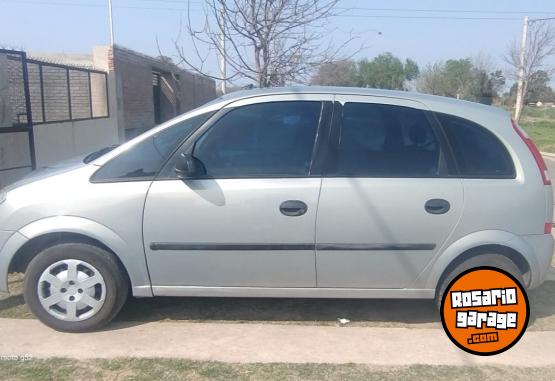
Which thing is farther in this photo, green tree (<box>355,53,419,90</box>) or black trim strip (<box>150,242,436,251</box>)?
green tree (<box>355,53,419,90</box>)

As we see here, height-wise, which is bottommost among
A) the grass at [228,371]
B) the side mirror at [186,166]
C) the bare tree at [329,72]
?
the grass at [228,371]

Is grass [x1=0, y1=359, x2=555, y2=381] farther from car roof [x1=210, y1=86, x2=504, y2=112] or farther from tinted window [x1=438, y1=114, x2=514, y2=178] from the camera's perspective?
car roof [x1=210, y1=86, x2=504, y2=112]

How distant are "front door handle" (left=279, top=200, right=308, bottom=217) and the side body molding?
1062 millimetres

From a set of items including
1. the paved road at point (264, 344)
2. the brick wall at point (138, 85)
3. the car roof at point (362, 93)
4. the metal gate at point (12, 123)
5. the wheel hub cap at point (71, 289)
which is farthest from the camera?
the brick wall at point (138, 85)

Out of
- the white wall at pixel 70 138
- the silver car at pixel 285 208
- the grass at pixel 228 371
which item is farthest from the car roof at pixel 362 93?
the white wall at pixel 70 138

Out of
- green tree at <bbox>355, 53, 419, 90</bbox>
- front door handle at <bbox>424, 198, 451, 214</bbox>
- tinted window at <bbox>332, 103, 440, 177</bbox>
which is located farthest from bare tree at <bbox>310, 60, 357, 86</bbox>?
green tree at <bbox>355, 53, 419, 90</bbox>

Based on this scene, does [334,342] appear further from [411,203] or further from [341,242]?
[411,203]

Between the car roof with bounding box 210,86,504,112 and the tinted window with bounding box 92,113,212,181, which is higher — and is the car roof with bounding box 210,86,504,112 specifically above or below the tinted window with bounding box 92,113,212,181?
above

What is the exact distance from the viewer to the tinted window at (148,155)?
3.69 meters

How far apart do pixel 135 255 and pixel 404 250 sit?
193 centimetres

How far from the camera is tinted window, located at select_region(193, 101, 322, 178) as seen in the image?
369 cm

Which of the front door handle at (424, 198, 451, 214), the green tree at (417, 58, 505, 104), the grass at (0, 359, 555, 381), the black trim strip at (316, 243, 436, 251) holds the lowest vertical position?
the grass at (0, 359, 555, 381)

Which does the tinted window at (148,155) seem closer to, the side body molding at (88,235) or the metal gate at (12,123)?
the side body molding at (88,235)

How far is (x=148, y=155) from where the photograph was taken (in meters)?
3.74
